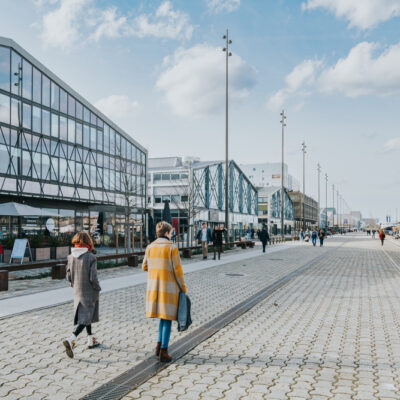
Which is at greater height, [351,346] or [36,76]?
[36,76]

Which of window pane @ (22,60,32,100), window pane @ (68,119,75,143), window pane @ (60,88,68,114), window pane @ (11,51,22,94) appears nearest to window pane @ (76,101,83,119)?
window pane @ (68,119,75,143)

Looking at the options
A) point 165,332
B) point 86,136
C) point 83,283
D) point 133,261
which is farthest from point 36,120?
point 165,332

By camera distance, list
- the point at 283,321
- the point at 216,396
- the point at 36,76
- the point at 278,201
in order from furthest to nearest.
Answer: the point at 278,201
the point at 36,76
the point at 283,321
the point at 216,396

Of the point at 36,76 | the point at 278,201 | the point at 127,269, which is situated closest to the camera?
the point at 127,269

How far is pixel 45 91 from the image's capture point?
89.2 feet

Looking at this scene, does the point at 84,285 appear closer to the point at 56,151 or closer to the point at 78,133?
the point at 56,151

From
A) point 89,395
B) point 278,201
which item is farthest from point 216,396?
point 278,201

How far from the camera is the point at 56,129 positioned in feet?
92.2

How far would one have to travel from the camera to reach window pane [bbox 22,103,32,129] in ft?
82.8

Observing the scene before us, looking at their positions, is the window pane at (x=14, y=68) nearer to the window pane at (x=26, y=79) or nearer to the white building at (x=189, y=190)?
the window pane at (x=26, y=79)

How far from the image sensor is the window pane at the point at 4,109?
23672mm

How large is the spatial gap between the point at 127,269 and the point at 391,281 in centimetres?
931

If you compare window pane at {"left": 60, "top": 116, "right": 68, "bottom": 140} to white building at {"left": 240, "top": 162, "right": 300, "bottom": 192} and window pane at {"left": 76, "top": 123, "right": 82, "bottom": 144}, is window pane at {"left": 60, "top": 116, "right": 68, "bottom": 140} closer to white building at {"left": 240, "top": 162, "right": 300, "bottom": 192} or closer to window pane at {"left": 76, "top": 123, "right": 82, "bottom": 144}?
window pane at {"left": 76, "top": 123, "right": 82, "bottom": 144}

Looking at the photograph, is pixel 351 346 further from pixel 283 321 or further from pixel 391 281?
pixel 391 281
